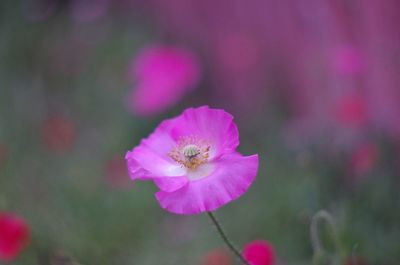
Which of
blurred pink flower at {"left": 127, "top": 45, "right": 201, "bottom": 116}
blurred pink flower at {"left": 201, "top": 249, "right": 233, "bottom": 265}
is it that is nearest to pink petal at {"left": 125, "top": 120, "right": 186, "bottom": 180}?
blurred pink flower at {"left": 201, "top": 249, "right": 233, "bottom": 265}

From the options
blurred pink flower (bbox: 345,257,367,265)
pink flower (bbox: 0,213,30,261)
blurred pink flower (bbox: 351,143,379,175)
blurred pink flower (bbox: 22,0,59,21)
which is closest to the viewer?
blurred pink flower (bbox: 345,257,367,265)

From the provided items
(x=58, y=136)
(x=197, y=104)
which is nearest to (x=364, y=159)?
(x=58, y=136)

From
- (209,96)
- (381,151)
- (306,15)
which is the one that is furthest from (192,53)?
(381,151)

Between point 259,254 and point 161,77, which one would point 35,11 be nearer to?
point 161,77

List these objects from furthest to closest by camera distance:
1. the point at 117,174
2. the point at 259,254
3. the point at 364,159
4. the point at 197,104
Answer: the point at 197,104, the point at 117,174, the point at 364,159, the point at 259,254

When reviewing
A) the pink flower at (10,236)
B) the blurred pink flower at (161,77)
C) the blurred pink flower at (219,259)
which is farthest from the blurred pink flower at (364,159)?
the blurred pink flower at (161,77)

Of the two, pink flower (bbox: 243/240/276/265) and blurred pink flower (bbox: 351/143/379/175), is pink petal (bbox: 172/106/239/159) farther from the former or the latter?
blurred pink flower (bbox: 351/143/379/175)

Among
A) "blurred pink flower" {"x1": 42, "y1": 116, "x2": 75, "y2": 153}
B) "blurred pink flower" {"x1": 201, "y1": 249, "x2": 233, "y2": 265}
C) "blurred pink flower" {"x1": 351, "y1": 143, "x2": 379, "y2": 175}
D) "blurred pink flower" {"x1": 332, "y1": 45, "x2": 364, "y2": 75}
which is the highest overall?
"blurred pink flower" {"x1": 42, "y1": 116, "x2": 75, "y2": 153}
